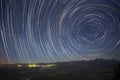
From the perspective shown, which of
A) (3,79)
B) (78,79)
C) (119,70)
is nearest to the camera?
(119,70)

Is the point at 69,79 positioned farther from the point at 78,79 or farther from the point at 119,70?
the point at 119,70

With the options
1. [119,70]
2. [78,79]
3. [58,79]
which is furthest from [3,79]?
[119,70]

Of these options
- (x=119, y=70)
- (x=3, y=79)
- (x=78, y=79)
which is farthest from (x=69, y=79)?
(x=119, y=70)

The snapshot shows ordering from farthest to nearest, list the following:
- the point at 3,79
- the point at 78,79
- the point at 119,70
Result: the point at 3,79
the point at 78,79
the point at 119,70

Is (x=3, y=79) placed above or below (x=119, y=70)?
below

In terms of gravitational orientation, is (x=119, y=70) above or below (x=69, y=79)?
above

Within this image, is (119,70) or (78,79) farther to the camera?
(78,79)

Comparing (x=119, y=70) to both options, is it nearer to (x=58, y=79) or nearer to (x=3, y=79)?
(x=58, y=79)

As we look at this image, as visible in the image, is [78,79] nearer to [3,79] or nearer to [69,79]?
[69,79]

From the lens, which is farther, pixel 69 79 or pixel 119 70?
pixel 69 79
